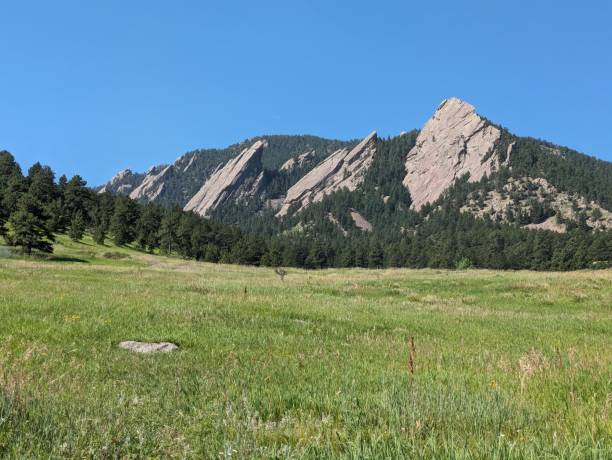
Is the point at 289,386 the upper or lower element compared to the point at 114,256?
upper

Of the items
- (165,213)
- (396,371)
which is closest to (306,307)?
(396,371)

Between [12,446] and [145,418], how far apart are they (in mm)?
1193

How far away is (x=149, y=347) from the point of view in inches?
393

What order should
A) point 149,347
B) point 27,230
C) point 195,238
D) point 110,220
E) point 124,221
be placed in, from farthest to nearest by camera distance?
1. point 195,238
2. point 110,220
3. point 124,221
4. point 27,230
5. point 149,347

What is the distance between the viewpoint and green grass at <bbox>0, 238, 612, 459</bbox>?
11.9 feet

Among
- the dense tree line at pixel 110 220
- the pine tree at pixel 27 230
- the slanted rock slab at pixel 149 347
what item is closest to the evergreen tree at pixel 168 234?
the dense tree line at pixel 110 220

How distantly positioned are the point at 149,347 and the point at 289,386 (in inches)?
188

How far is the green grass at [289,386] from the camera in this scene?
3.63m

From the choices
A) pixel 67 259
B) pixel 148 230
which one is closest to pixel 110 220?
pixel 148 230

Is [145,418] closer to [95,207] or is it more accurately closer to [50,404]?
[50,404]

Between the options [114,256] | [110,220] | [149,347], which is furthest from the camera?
[110,220]

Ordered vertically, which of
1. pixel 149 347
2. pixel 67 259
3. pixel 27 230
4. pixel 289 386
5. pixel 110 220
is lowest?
pixel 67 259

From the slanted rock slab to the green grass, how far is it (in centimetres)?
43

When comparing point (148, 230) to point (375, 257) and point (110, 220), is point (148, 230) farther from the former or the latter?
point (375, 257)
